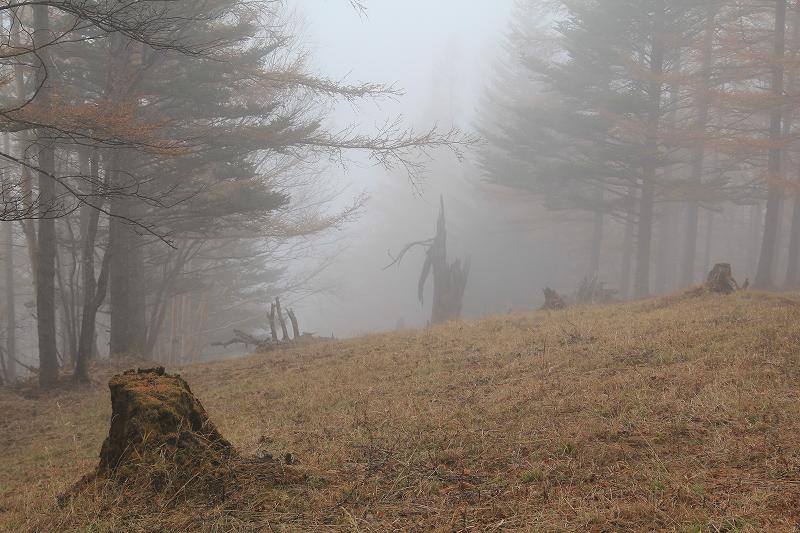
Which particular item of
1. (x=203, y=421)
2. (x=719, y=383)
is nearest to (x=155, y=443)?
(x=203, y=421)

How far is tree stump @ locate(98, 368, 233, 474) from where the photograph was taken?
157 inches

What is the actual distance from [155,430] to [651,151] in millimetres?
18502

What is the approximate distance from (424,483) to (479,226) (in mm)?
36194

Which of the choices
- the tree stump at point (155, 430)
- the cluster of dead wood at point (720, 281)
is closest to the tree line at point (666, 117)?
the cluster of dead wood at point (720, 281)

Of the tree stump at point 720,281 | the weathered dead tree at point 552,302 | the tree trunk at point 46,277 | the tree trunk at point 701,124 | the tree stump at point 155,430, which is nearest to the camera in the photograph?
the tree stump at point 155,430

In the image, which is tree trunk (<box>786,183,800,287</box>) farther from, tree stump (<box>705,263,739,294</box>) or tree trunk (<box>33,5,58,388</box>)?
tree trunk (<box>33,5,58,388</box>)

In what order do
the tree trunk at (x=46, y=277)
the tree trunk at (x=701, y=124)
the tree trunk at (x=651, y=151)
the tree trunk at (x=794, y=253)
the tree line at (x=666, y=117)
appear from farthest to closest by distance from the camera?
the tree trunk at (x=794, y=253) < the tree trunk at (x=651, y=151) < the tree trunk at (x=701, y=124) < the tree line at (x=666, y=117) < the tree trunk at (x=46, y=277)

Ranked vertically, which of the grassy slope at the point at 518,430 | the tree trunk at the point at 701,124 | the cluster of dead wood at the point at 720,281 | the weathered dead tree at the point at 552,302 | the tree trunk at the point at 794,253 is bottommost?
the grassy slope at the point at 518,430

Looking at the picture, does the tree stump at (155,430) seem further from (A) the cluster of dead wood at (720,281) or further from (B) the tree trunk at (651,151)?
(B) the tree trunk at (651,151)

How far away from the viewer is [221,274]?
22062 millimetres

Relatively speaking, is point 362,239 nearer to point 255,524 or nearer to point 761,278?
point 761,278

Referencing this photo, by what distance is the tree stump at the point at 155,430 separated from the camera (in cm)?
398

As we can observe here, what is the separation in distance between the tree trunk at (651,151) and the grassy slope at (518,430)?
34.9 ft

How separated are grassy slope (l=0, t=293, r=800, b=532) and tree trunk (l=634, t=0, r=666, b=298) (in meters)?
10.6
